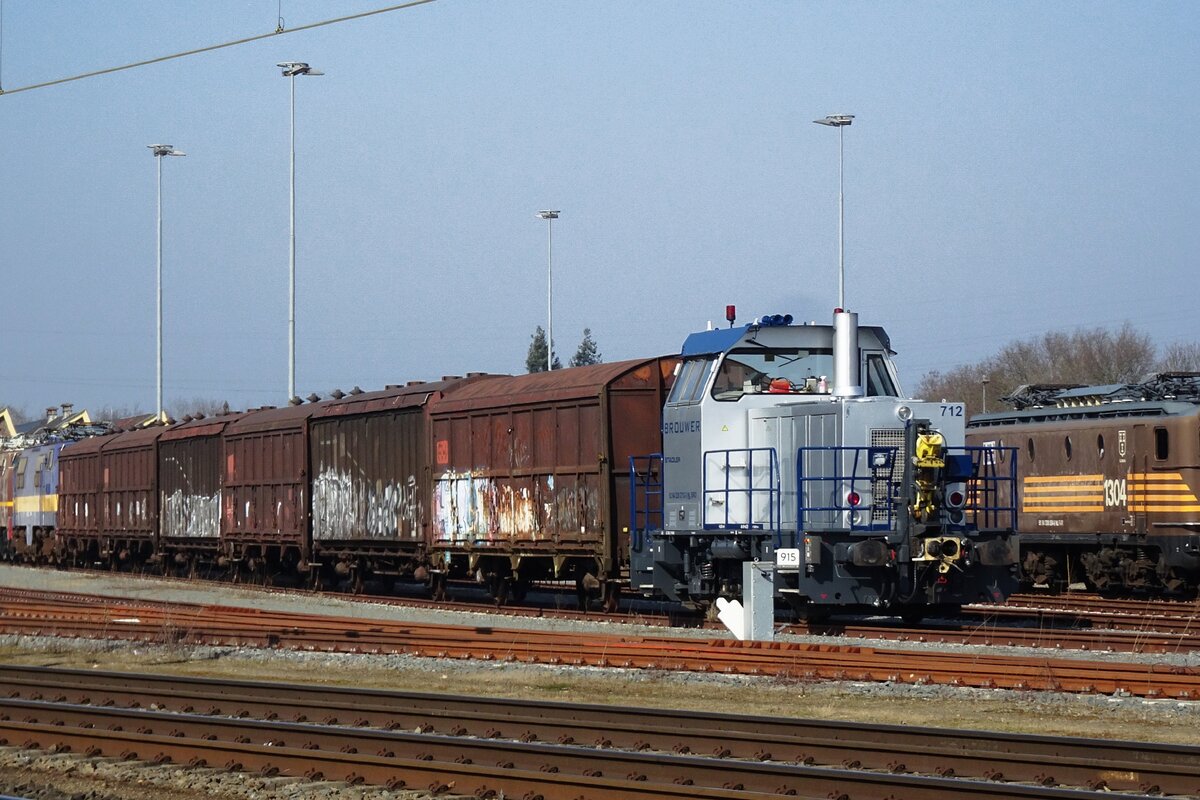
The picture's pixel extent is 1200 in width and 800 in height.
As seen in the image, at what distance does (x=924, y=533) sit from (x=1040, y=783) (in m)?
7.48

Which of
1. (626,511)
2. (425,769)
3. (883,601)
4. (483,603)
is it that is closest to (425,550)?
(483,603)

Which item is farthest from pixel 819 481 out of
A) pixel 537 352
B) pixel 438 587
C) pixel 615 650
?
pixel 537 352

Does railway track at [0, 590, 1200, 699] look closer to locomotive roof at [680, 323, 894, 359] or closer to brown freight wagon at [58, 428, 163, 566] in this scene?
locomotive roof at [680, 323, 894, 359]

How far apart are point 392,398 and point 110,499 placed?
18174mm

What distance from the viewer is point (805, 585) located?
17.6 metres

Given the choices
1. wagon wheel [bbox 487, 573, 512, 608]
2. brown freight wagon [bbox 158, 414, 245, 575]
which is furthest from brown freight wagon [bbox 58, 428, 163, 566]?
wagon wheel [bbox 487, 573, 512, 608]

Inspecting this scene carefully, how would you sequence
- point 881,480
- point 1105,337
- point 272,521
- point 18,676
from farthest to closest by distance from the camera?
point 1105,337, point 272,521, point 881,480, point 18,676

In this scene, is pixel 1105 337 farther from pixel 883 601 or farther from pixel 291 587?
pixel 883 601

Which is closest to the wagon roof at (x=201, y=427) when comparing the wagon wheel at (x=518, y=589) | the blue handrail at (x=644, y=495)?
the wagon wheel at (x=518, y=589)

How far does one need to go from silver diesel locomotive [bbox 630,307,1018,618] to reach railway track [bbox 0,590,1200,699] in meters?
1.06

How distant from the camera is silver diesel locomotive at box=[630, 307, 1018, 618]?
17203mm

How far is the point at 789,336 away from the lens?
18625 mm

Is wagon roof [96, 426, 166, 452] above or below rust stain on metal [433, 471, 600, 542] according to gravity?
above

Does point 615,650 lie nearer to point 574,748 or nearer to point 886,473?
point 886,473
